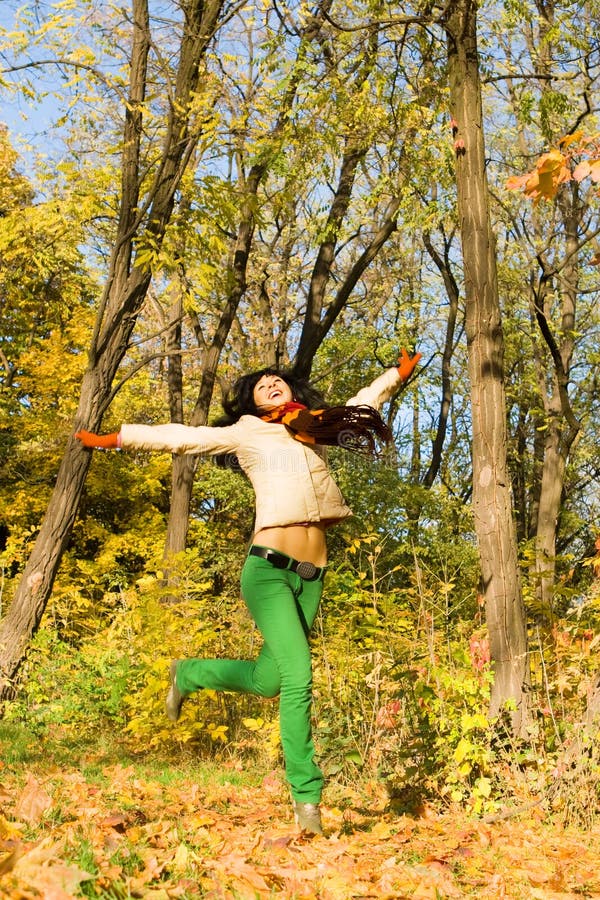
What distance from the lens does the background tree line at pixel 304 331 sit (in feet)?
17.4

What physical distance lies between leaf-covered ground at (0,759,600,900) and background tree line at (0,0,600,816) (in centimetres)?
59

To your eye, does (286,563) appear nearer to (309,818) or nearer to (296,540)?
(296,540)

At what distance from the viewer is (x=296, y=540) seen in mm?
4285

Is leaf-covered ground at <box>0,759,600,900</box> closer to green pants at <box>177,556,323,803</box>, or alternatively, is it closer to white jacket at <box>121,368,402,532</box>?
green pants at <box>177,556,323,803</box>

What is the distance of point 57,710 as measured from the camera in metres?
7.55

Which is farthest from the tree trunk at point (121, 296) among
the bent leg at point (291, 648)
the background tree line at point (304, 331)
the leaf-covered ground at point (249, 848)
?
the bent leg at point (291, 648)

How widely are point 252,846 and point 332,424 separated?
6.60 feet

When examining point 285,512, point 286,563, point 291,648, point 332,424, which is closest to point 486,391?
point 332,424

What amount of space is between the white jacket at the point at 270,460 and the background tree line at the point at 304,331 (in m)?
1.07

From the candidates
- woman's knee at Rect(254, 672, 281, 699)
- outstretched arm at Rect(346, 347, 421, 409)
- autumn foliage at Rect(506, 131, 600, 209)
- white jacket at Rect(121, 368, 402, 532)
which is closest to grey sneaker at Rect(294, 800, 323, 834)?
woman's knee at Rect(254, 672, 281, 699)

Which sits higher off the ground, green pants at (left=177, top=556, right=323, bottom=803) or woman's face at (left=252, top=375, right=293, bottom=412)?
woman's face at (left=252, top=375, right=293, bottom=412)

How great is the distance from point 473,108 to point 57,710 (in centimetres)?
566

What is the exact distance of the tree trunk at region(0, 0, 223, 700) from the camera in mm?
8078

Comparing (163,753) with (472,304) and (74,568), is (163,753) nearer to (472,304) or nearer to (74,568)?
(472,304)
